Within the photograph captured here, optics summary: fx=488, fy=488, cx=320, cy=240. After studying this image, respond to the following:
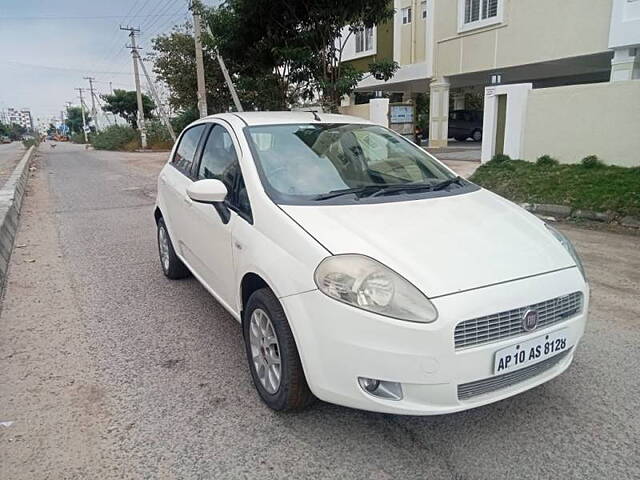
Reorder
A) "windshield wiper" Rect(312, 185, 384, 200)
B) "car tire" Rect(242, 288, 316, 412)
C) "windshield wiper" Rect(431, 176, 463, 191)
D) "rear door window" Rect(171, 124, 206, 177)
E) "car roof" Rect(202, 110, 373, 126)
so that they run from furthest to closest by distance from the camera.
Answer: "rear door window" Rect(171, 124, 206, 177), "car roof" Rect(202, 110, 373, 126), "windshield wiper" Rect(431, 176, 463, 191), "windshield wiper" Rect(312, 185, 384, 200), "car tire" Rect(242, 288, 316, 412)

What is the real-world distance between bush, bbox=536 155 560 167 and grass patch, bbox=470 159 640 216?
0.02 meters

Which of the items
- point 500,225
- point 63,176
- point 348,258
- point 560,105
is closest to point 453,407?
point 348,258

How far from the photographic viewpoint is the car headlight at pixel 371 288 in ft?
6.92

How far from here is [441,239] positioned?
2.45 metres

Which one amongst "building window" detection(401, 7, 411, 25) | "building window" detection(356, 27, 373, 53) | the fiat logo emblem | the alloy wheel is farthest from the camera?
"building window" detection(356, 27, 373, 53)

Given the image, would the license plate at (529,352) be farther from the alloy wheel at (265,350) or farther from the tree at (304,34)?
the tree at (304,34)

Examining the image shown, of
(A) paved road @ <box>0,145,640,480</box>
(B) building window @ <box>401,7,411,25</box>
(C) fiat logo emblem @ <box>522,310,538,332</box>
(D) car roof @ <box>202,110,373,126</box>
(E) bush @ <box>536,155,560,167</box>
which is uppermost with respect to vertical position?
(B) building window @ <box>401,7,411,25</box>

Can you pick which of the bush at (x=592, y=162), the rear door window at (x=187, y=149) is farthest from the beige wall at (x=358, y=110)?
the rear door window at (x=187, y=149)

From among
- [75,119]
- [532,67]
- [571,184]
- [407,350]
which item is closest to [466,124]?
[532,67]

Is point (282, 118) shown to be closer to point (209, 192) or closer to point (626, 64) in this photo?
point (209, 192)

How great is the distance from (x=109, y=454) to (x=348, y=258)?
1.52 metres

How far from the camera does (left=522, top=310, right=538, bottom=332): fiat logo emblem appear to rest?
221cm

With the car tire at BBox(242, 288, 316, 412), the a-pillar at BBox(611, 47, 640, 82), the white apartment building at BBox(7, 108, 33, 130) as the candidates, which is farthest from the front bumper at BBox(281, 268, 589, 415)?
the white apartment building at BBox(7, 108, 33, 130)

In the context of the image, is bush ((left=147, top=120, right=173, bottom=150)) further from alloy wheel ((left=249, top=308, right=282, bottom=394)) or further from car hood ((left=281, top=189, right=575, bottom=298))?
car hood ((left=281, top=189, right=575, bottom=298))
